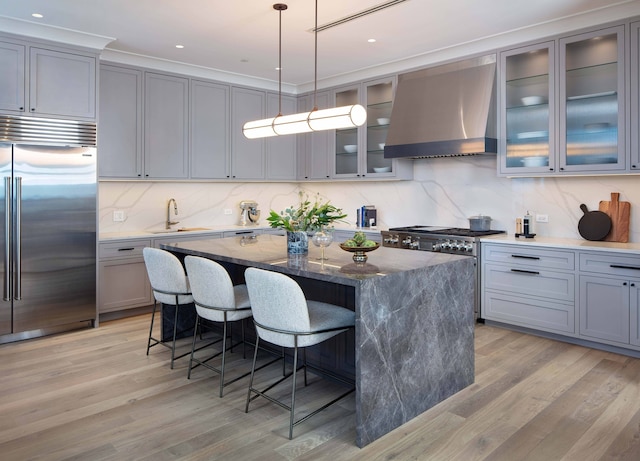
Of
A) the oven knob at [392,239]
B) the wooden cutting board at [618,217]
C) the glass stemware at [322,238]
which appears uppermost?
the wooden cutting board at [618,217]

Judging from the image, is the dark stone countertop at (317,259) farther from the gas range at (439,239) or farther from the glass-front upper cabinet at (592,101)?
the glass-front upper cabinet at (592,101)

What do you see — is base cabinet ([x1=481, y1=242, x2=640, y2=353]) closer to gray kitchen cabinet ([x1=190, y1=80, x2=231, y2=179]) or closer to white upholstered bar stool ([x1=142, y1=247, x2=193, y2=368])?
white upholstered bar stool ([x1=142, y1=247, x2=193, y2=368])

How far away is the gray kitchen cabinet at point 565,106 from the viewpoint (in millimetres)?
3898

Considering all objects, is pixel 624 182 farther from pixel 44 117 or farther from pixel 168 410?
pixel 44 117

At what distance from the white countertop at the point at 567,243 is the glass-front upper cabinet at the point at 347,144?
77.9 inches

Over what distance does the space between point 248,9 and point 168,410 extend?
2908 mm

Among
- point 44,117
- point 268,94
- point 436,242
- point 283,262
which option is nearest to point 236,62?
point 268,94

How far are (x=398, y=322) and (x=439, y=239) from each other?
2239mm

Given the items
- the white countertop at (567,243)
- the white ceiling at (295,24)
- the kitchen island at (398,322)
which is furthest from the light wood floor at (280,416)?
the white ceiling at (295,24)

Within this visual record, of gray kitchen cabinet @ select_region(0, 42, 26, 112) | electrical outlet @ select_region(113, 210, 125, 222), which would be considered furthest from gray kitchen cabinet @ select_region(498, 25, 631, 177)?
gray kitchen cabinet @ select_region(0, 42, 26, 112)

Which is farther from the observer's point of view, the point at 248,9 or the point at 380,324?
the point at 248,9

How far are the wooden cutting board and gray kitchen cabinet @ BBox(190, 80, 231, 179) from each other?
4000 mm

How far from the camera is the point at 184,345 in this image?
4031mm

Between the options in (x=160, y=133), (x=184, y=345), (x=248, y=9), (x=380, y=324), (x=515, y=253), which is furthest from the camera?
(x=160, y=133)
